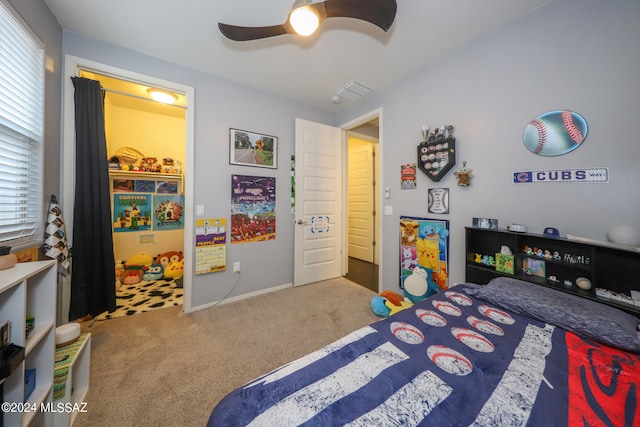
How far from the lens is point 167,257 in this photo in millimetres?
3287

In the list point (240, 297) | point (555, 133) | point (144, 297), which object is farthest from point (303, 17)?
point (144, 297)

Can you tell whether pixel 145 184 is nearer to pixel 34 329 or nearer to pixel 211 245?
pixel 211 245

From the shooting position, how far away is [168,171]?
133 inches

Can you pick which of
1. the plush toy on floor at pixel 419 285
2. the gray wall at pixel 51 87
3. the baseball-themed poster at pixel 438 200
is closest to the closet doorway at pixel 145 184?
the gray wall at pixel 51 87

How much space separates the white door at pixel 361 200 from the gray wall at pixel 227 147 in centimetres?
176

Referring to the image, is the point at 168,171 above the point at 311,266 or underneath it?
above

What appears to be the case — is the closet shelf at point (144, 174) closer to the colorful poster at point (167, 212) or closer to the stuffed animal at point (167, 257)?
the colorful poster at point (167, 212)

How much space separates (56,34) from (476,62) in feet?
11.7

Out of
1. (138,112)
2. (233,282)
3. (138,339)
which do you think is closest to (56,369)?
(138,339)

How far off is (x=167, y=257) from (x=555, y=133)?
4590 mm

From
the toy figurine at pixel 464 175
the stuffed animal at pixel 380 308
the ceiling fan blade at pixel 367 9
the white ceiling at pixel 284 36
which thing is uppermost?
the white ceiling at pixel 284 36

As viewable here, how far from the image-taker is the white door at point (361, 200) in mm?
4254

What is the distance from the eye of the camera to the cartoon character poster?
211 centimetres

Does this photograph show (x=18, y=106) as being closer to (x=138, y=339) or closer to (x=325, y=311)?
(x=138, y=339)
